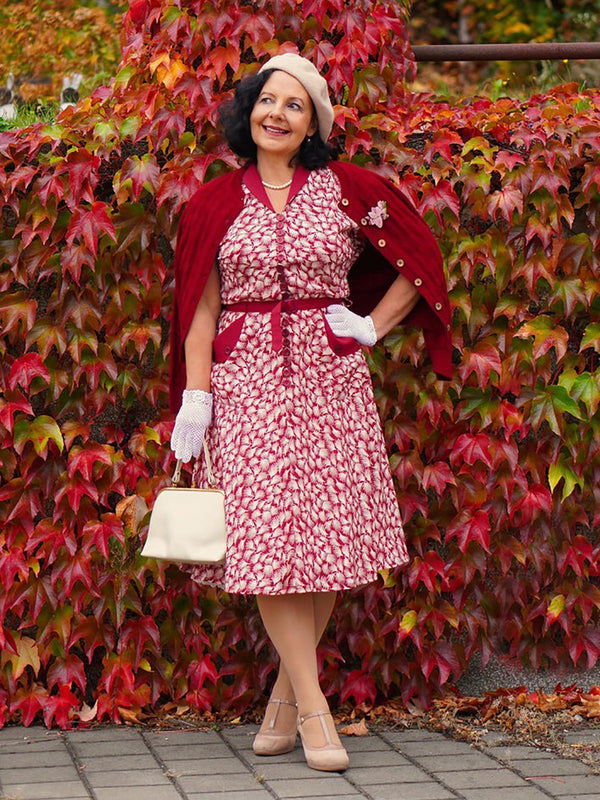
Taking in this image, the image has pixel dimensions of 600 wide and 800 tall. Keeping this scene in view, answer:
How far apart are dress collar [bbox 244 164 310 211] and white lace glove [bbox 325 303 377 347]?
1.10 feet

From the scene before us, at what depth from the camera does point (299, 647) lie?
3367 mm

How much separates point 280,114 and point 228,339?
65 cm

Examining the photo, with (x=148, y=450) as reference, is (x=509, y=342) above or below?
above

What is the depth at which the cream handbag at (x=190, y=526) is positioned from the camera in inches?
129

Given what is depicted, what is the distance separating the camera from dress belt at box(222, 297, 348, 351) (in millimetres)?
3348

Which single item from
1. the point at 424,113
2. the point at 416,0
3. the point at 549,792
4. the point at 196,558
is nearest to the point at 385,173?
the point at 424,113

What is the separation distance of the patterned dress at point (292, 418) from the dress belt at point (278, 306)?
15 millimetres

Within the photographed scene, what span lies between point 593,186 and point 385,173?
66 centimetres

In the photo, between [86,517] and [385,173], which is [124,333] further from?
[385,173]

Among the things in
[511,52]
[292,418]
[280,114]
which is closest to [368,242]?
[280,114]

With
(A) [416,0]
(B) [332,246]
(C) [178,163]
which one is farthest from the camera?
(A) [416,0]

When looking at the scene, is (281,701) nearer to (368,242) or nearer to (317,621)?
(317,621)

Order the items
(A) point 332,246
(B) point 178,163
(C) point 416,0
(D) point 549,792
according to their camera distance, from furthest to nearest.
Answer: (C) point 416,0 < (B) point 178,163 < (A) point 332,246 < (D) point 549,792

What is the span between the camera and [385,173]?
12.5 ft
